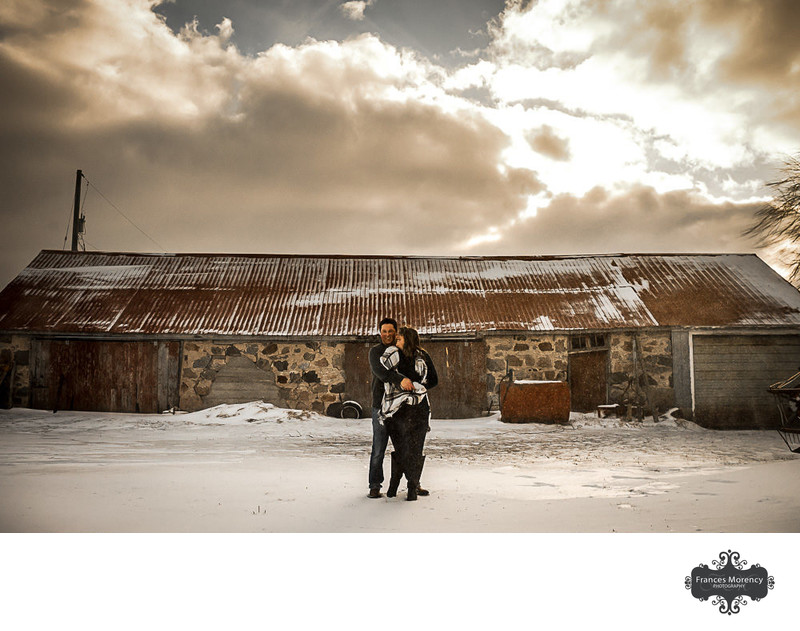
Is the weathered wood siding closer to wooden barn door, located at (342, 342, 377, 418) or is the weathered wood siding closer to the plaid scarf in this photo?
wooden barn door, located at (342, 342, 377, 418)

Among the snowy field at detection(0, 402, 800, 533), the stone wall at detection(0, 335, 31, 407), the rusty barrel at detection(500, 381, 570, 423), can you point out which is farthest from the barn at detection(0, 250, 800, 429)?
the snowy field at detection(0, 402, 800, 533)

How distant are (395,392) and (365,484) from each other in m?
1.30

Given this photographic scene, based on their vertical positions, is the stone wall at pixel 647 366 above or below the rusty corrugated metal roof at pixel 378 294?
below

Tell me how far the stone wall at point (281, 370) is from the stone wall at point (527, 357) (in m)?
3.67

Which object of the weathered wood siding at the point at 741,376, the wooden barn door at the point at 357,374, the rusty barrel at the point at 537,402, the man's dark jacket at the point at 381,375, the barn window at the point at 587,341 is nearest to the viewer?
the man's dark jacket at the point at 381,375

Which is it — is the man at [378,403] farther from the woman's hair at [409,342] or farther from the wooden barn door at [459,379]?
the wooden barn door at [459,379]

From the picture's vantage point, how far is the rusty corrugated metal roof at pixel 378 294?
13.2 meters

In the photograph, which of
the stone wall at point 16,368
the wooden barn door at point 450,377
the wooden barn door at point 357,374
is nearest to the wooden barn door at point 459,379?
the wooden barn door at point 450,377

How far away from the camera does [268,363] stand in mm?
13180

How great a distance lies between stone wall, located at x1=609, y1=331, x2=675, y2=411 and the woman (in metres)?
9.74

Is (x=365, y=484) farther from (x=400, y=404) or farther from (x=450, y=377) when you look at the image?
(x=450, y=377)

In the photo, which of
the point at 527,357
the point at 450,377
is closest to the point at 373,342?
the point at 450,377

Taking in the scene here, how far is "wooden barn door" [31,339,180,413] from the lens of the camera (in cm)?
1290
